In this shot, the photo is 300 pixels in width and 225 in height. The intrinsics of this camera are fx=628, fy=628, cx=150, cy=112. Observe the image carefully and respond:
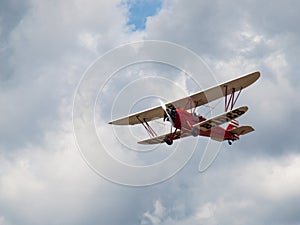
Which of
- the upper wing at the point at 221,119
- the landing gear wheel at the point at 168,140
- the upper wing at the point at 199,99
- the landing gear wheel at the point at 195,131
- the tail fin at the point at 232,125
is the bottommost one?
the upper wing at the point at 221,119

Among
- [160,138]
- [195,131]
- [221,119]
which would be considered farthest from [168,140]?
[221,119]

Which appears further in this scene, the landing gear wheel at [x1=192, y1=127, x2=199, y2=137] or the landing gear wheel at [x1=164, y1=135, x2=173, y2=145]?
the landing gear wheel at [x1=164, y1=135, x2=173, y2=145]

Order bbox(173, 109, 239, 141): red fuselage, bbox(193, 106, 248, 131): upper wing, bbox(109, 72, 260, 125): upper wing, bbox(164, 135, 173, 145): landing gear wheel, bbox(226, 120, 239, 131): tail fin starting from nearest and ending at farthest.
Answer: bbox(193, 106, 248, 131): upper wing → bbox(173, 109, 239, 141): red fuselage → bbox(109, 72, 260, 125): upper wing → bbox(164, 135, 173, 145): landing gear wheel → bbox(226, 120, 239, 131): tail fin

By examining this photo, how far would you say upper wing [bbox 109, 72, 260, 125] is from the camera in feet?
225

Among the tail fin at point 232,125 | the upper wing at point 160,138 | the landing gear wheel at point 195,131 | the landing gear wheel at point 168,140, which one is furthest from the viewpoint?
the tail fin at point 232,125

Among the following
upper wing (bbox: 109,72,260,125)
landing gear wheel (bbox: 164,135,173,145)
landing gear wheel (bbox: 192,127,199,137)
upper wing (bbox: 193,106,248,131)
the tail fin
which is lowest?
upper wing (bbox: 193,106,248,131)

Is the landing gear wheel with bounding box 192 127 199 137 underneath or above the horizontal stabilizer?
above

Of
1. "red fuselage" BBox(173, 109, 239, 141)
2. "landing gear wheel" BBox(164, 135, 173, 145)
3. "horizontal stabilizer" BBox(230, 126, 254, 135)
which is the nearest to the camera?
"red fuselage" BBox(173, 109, 239, 141)

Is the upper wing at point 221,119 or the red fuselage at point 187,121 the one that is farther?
the red fuselage at point 187,121

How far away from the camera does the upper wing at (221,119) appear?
63775 mm

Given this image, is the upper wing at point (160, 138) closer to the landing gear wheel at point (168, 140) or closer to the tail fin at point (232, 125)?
the landing gear wheel at point (168, 140)

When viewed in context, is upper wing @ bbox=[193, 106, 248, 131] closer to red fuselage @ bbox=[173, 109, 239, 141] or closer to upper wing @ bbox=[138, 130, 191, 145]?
red fuselage @ bbox=[173, 109, 239, 141]

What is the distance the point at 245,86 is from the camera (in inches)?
2739

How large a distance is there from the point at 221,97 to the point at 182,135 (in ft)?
22.1
